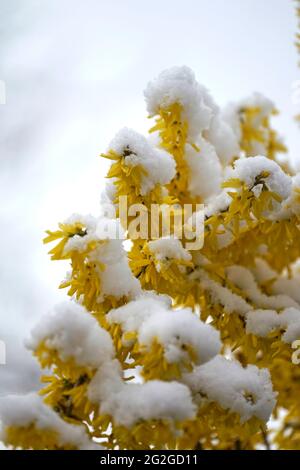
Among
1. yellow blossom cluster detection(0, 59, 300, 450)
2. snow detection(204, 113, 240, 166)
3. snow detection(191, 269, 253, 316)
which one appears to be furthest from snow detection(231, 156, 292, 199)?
snow detection(204, 113, 240, 166)

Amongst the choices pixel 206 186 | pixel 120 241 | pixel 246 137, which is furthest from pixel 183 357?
pixel 246 137

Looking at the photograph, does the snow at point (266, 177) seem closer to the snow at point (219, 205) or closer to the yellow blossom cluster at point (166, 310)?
the yellow blossom cluster at point (166, 310)

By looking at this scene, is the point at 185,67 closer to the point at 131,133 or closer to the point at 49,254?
the point at 131,133

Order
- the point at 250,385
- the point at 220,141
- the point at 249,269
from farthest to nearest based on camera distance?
the point at 220,141, the point at 249,269, the point at 250,385

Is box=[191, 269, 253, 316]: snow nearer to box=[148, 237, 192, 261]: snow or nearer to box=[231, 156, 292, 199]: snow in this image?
box=[148, 237, 192, 261]: snow

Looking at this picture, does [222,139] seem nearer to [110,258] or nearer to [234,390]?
[110,258]
